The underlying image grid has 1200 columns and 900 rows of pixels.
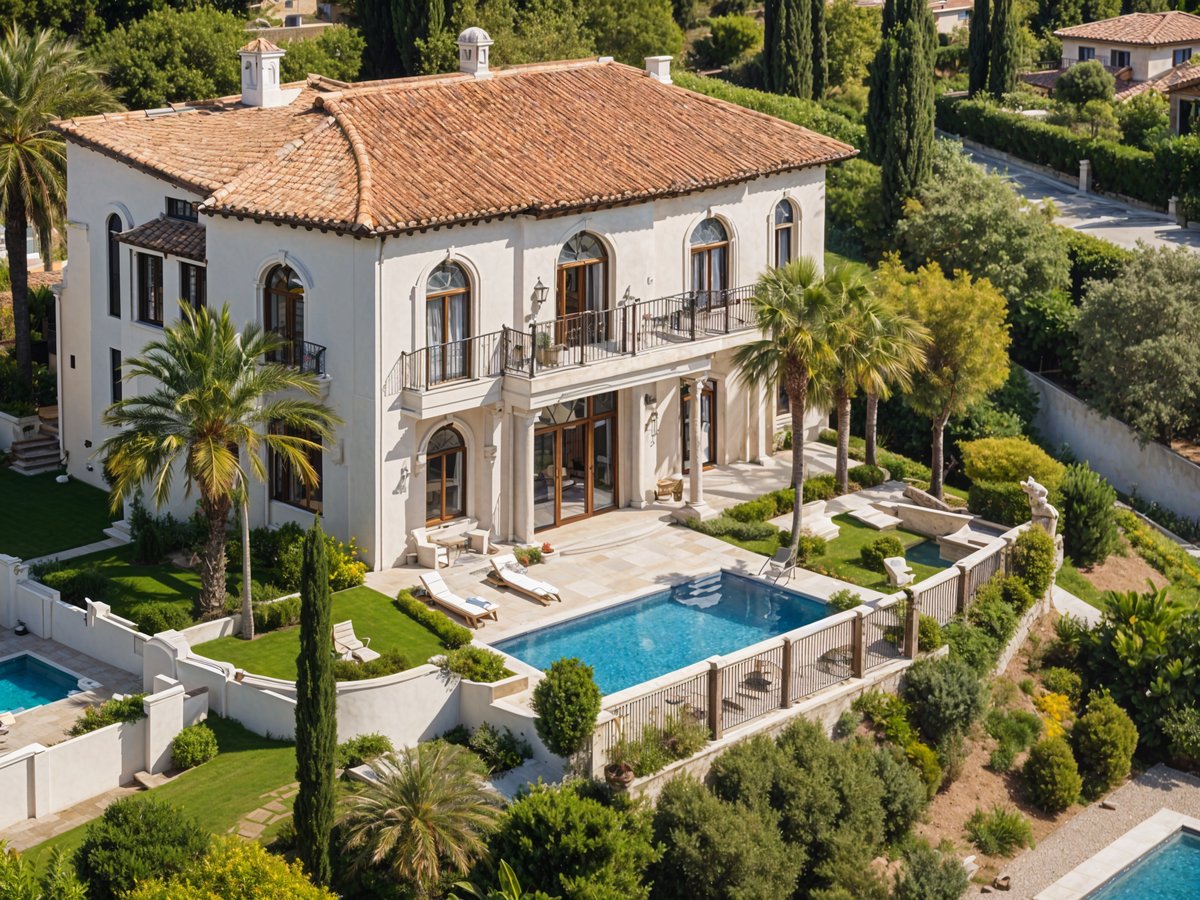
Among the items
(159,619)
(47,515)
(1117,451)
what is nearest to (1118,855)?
(159,619)

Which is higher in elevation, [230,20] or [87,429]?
[230,20]

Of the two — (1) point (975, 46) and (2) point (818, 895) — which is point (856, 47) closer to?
(1) point (975, 46)

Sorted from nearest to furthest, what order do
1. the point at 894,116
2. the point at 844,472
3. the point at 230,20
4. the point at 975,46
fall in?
the point at 844,472 < the point at 894,116 < the point at 230,20 < the point at 975,46

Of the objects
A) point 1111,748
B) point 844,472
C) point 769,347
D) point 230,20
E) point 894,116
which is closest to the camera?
point 1111,748

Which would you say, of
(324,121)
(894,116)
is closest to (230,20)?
(894,116)

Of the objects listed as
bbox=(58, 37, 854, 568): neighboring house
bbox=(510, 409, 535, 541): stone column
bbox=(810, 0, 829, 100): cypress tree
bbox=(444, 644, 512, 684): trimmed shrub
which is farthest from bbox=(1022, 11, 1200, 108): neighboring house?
bbox=(444, 644, 512, 684): trimmed shrub
